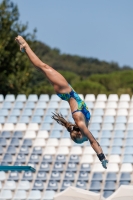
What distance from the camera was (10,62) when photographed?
26.4 meters

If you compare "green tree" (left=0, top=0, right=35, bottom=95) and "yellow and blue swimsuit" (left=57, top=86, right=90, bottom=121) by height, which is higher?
"green tree" (left=0, top=0, right=35, bottom=95)

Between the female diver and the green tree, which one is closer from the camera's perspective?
the female diver

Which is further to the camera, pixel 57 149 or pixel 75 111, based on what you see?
pixel 57 149

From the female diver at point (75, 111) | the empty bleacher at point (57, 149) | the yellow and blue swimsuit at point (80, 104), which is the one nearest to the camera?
the female diver at point (75, 111)

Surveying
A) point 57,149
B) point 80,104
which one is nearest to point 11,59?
point 57,149

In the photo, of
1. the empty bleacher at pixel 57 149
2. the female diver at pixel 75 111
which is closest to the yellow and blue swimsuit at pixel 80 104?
the female diver at pixel 75 111

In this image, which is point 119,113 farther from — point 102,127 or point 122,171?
point 122,171

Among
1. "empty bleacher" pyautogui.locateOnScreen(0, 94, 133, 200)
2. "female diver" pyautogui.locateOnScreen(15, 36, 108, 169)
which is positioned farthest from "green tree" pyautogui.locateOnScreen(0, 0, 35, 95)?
"female diver" pyautogui.locateOnScreen(15, 36, 108, 169)

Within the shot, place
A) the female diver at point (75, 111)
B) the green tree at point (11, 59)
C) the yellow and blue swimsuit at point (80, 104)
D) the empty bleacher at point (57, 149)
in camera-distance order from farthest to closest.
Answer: the green tree at point (11, 59), the empty bleacher at point (57, 149), the yellow and blue swimsuit at point (80, 104), the female diver at point (75, 111)

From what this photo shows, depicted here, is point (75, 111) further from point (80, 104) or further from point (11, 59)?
point (11, 59)

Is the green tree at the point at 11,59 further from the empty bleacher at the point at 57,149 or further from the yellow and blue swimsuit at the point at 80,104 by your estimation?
the yellow and blue swimsuit at the point at 80,104

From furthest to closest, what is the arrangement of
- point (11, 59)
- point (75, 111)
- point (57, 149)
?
1. point (11, 59)
2. point (57, 149)
3. point (75, 111)

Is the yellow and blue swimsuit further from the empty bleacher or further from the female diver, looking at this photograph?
the empty bleacher

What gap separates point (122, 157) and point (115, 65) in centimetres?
5582
